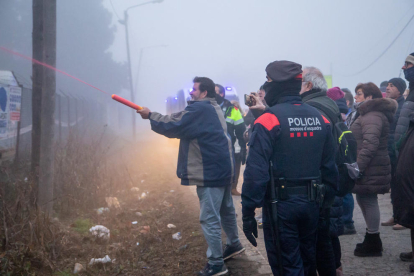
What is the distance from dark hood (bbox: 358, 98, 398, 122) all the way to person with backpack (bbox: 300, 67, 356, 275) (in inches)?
Answer: 47.7

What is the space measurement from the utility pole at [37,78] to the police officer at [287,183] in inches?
136

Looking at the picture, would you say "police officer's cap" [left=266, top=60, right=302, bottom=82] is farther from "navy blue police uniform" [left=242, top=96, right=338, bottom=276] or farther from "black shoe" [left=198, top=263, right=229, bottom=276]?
"black shoe" [left=198, top=263, right=229, bottom=276]

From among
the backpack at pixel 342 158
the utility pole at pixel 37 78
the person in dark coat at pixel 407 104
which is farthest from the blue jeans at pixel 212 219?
the utility pole at pixel 37 78

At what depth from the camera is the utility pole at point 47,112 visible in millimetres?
5086

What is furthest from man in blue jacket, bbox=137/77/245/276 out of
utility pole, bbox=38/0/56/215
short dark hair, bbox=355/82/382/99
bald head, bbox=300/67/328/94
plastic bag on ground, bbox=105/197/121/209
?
plastic bag on ground, bbox=105/197/121/209

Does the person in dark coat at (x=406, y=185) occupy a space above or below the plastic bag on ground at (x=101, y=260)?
above

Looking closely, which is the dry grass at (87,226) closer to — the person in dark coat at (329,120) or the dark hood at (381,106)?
the person in dark coat at (329,120)

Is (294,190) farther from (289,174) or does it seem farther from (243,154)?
(243,154)

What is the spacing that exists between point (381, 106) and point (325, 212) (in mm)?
1949

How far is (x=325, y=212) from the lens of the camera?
309 cm

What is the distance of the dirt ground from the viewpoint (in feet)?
13.0

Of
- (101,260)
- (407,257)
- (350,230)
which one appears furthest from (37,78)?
(407,257)

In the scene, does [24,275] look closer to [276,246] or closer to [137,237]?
[137,237]

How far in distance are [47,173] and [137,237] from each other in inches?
58.5
